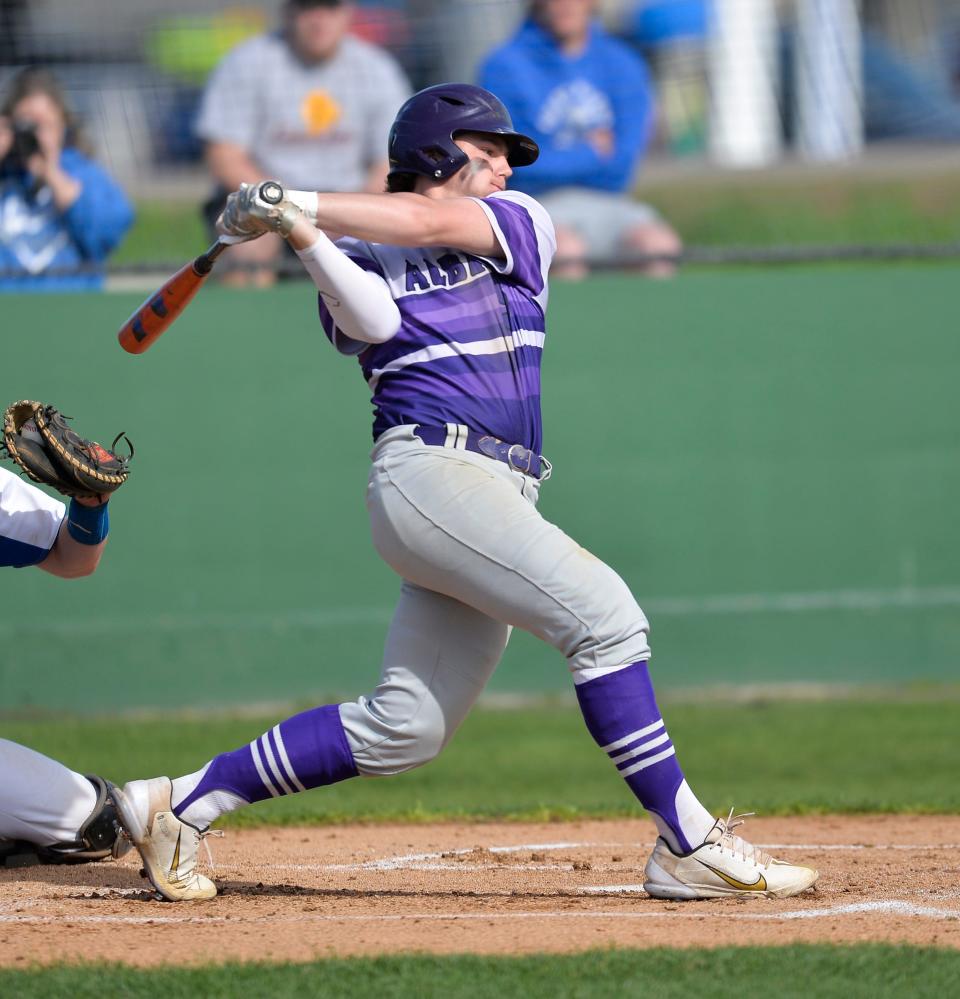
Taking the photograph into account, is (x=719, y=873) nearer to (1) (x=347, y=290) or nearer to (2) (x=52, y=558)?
(1) (x=347, y=290)

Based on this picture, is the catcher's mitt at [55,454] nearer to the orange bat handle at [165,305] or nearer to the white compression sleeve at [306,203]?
the orange bat handle at [165,305]

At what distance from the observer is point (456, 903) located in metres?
4.22

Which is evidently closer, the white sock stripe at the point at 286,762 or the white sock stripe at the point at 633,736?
the white sock stripe at the point at 633,736

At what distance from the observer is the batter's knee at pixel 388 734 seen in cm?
409

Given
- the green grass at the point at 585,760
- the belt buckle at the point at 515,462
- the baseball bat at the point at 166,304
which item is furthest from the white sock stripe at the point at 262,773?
the green grass at the point at 585,760

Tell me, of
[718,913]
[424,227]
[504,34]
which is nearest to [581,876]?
[718,913]

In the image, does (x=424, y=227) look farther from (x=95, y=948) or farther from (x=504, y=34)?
(x=504, y=34)

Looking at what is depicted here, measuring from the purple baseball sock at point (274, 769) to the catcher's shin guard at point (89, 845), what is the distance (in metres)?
0.57

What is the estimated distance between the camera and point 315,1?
28.3 feet

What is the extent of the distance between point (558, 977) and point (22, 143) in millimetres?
6341

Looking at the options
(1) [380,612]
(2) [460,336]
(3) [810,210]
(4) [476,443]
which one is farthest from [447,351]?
(3) [810,210]

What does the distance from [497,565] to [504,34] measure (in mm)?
6169

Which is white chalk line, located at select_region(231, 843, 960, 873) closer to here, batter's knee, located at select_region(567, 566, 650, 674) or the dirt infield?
the dirt infield

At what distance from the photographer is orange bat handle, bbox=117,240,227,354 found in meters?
4.15
